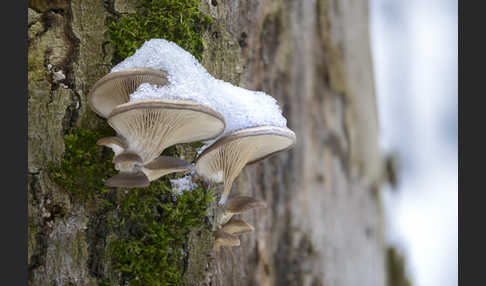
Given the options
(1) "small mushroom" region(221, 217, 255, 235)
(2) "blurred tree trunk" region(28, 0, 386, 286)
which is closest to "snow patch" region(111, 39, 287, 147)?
(2) "blurred tree trunk" region(28, 0, 386, 286)

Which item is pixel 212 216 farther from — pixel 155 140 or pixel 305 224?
pixel 305 224

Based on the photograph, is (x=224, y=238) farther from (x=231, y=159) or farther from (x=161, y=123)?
(x=161, y=123)

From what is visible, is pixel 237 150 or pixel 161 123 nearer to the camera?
pixel 161 123

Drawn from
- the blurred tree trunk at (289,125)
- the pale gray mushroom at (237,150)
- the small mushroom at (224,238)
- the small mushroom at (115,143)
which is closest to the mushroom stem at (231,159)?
the pale gray mushroom at (237,150)

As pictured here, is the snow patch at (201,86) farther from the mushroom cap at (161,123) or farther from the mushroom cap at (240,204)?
the mushroom cap at (240,204)

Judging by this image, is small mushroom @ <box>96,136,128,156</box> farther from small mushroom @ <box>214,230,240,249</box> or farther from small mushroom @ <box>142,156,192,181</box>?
small mushroom @ <box>214,230,240,249</box>

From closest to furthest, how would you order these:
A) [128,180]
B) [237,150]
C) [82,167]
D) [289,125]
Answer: [128,180] → [82,167] → [237,150] → [289,125]

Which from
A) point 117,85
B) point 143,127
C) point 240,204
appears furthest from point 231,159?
point 117,85
